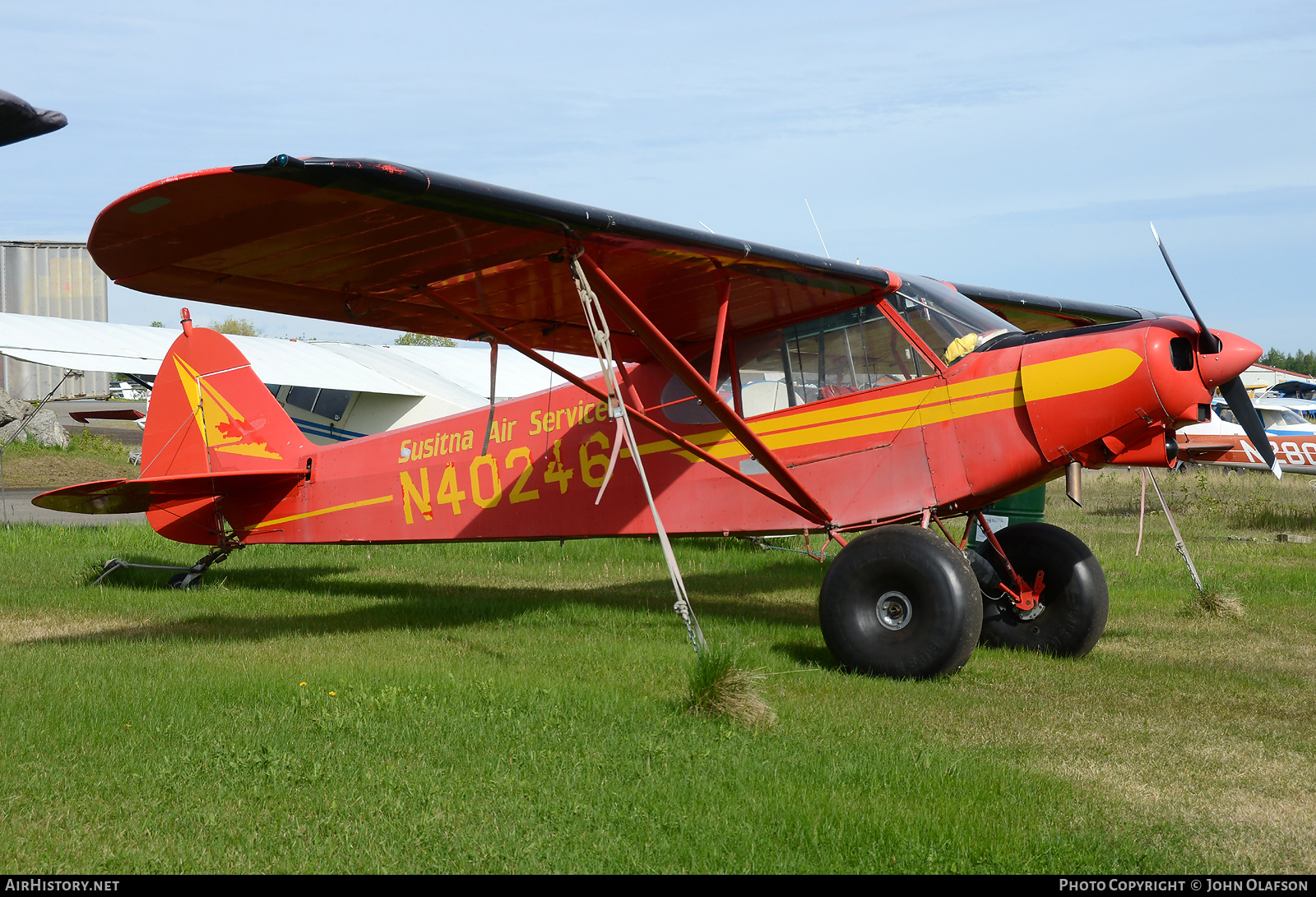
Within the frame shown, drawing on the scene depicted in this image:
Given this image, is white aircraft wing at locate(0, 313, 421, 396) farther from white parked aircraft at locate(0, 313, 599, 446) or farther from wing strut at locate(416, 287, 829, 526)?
wing strut at locate(416, 287, 829, 526)

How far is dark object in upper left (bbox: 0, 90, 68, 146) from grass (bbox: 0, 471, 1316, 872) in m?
2.47

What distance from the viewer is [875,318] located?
7398 mm

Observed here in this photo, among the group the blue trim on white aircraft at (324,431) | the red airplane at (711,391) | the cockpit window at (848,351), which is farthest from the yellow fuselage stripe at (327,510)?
the blue trim on white aircraft at (324,431)

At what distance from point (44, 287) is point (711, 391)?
3854 cm

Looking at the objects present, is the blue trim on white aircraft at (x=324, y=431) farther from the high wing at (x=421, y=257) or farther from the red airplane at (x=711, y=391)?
the high wing at (x=421, y=257)

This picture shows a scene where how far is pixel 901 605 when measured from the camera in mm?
6191

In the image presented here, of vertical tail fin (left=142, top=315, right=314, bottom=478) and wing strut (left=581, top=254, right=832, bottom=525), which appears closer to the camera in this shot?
wing strut (left=581, top=254, right=832, bottom=525)

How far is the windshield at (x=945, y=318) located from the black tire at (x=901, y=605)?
1.45 metres

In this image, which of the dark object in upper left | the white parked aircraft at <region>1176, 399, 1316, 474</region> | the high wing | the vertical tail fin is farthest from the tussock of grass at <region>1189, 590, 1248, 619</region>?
the white parked aircraft at <region>1176, 399, 1316, 474</region>

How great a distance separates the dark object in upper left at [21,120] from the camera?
68.7 inches

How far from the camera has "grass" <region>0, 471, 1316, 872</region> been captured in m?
3.50

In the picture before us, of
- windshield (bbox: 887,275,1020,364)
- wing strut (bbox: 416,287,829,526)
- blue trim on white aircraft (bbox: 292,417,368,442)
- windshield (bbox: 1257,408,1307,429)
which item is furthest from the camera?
windshield (bbox: 1257,408,1307,429)

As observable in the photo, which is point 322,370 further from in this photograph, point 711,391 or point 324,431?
point 711,391

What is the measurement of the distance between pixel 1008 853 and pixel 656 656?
3.61 meters
